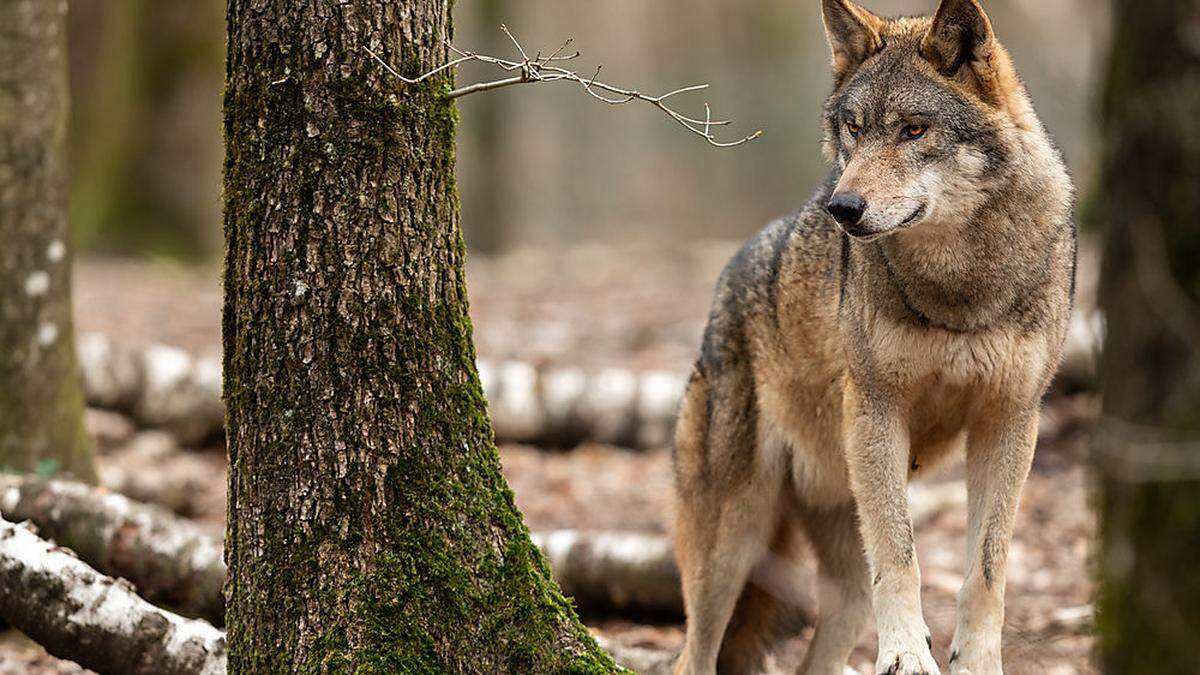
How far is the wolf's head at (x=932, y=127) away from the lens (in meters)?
4.18

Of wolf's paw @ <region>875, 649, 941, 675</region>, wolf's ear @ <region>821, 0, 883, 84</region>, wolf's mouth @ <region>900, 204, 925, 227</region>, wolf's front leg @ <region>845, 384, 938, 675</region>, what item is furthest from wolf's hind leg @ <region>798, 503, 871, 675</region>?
wolf's ear @ <region>821, 0, 883, 84</region>

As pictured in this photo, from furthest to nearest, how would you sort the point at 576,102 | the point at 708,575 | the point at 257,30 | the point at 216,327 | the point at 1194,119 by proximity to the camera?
the point at 576,102
the point at 216,327
the point at 708,575
the point at 257,30
the point at 1194,119

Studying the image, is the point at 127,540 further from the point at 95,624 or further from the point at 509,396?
the point at 509,396

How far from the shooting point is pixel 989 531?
14.5ft

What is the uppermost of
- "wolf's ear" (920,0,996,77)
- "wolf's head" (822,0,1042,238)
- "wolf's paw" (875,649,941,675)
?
"wolf's ear" (920,0,996,77)

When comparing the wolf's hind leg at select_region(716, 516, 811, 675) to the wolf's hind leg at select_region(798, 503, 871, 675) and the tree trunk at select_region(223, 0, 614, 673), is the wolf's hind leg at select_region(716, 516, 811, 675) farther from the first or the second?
the tree trunk at select_region(223, 0, 614, 673)

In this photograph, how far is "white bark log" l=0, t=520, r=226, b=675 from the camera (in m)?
4.09

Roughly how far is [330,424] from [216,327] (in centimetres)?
842

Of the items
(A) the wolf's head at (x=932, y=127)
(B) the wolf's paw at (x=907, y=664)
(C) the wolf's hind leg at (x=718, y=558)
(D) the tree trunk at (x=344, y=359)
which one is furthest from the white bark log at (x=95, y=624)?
(A) the wolf's head at (x=932, y=127)

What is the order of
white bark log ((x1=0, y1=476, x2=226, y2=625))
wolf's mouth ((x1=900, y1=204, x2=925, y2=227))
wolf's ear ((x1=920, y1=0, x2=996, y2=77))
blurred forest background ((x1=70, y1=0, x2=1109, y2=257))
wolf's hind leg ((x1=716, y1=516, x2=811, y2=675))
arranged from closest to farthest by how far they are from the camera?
1. wolf's mouth ((x1=900, y1=204, x2=925, y2=227))
2. wolf's ear ((x1=920, y1=0, x2=996, y2=77))
3. white bark log ((x1=0, y1=476, x2=226, y2=625))
4. wolf's hind leg ((x1=716, y1=516, x2=811, y2=675))
5. blurred forest background ((x1=70, y1=0, x2=1109, y2=257))

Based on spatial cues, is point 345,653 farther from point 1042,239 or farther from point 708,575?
point 1042,239

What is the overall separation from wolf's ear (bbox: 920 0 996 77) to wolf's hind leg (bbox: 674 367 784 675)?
5.55ft

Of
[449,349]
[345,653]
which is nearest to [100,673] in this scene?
[345,653]

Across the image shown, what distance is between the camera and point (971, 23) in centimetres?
432
